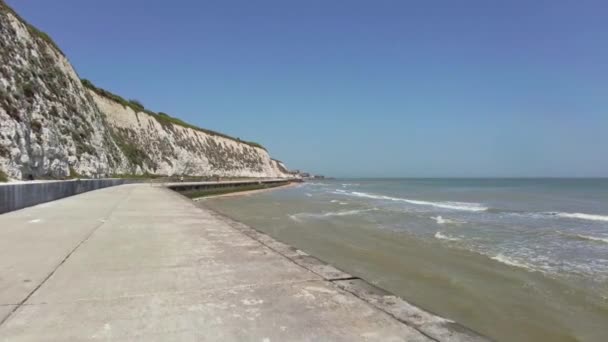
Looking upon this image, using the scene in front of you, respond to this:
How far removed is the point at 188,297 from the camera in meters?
3.77

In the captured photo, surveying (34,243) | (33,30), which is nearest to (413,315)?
(34,243)

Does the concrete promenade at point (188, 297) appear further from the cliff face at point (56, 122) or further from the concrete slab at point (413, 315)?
the cliff face at point (56, 122)

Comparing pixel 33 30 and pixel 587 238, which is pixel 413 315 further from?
pixel 33 30

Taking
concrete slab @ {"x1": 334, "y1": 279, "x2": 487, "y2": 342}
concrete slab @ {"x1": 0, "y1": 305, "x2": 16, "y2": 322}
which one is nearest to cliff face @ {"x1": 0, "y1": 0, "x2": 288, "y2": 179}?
concrete slab @ {"x1": 0, "y1": 305, "x2": 16, "y2": 322}

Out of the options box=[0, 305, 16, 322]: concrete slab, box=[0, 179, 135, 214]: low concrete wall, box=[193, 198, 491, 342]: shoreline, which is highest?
box=[0, 179, 135, 214]: low concrete wall

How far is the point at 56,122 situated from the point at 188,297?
3221 cm

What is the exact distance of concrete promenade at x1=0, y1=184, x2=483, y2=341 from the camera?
297 cm

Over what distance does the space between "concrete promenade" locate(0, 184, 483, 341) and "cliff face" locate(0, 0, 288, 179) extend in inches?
728

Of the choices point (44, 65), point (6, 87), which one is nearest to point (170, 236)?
point (6, 87)

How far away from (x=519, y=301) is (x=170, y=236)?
672 cm

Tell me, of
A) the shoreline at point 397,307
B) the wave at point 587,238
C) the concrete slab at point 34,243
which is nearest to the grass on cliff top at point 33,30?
the concrete slab at point 34,243

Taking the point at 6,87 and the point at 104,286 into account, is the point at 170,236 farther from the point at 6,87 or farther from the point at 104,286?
the point at 6,87

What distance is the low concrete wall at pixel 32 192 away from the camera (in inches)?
440

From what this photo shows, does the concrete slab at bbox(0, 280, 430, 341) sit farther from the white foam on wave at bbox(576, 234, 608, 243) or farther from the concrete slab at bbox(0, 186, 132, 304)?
the white foam on wave at bbox(576, 234, 608, 243)
